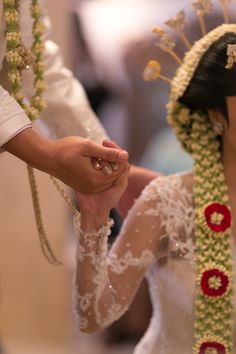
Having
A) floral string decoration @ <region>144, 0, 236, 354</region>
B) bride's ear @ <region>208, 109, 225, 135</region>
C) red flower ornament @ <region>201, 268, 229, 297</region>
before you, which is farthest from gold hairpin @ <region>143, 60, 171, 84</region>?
red flower ornament @ <region>201, 268, 229, 297</region>

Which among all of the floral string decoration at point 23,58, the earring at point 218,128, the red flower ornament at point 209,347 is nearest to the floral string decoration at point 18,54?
the floral string decoration at point 23,58

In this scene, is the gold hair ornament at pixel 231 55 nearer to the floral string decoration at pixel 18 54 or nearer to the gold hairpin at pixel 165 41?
the gold hairpin at pixel 165 41

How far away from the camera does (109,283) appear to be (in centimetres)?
123

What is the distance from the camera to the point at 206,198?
1264mm

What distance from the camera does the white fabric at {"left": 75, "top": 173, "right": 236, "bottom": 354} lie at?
1.22m

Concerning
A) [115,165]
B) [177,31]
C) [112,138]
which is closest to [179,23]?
[177,31]

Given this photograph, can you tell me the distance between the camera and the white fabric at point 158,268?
1224mm

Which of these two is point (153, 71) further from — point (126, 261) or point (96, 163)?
point (96, 163)

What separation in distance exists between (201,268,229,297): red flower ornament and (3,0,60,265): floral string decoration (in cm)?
28

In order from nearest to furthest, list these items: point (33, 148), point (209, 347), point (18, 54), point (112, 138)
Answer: point (33, 148), point (18, 54), point (209, 347), point (112, 138)

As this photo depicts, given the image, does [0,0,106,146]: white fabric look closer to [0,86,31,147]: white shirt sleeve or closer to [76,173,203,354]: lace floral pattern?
[76,173,203,354]: lace floral pattern

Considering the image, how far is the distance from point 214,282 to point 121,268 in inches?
6.1

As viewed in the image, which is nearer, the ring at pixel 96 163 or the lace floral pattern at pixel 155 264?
the ring at pixel 96 163

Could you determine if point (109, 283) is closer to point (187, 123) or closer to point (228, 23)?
point (187, 123)
